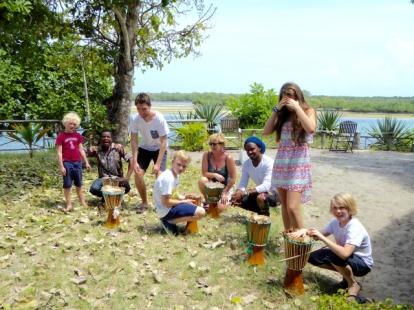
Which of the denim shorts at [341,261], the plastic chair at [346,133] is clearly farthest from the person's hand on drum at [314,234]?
the plastic chair at [346,133]

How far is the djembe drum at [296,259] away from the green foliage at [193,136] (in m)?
11.6

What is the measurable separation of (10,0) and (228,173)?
3989mm

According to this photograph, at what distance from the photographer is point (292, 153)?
16.9ft

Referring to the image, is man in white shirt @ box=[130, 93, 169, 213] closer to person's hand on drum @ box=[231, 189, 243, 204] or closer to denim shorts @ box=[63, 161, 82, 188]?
denim shorts @ box=[63, 161, 82, 188]

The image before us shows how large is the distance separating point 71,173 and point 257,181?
2.90 meters

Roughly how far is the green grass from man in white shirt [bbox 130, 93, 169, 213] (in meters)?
0.71

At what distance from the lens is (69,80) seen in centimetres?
1706

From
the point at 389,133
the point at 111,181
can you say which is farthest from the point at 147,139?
the point at 389,133

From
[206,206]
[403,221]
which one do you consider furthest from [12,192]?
[403,221]

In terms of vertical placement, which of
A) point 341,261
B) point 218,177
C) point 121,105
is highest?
point 121,105

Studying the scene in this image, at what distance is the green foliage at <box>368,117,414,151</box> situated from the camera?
68.1 ft

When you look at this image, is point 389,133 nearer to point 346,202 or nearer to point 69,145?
point 69,145

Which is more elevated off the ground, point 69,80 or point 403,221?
point 69,80

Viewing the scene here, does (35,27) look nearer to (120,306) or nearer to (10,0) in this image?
(10,0)
